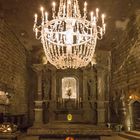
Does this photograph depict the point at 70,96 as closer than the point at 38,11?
No

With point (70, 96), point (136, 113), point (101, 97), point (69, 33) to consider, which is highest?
point (69, 33)

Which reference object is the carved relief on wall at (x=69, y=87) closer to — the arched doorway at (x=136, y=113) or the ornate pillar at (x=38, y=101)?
the ornate pillar at (x=38, y=101)

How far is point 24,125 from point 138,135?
22.5 ft

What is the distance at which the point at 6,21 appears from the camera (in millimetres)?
13438

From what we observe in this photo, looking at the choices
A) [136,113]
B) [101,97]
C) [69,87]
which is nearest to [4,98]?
[69,87]

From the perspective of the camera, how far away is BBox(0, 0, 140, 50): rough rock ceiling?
38.9 feet

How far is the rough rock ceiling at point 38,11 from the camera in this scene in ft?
38.9

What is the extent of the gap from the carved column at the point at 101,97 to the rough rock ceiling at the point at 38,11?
2767 mm

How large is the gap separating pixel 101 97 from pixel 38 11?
6.64 metres

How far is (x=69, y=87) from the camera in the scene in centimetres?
1769

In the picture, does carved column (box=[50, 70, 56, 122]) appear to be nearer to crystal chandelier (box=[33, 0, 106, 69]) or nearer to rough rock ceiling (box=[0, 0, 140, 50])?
rough rock ceiling (box=[0, 0, 140, 50])

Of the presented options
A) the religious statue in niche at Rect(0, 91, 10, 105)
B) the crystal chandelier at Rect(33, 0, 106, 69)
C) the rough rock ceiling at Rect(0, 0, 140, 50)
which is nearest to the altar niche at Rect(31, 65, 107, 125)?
the rough rock ceiling at Rect(0, 0, 140, 50)

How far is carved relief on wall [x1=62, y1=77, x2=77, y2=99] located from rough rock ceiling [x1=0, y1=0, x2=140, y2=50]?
12.1 ft

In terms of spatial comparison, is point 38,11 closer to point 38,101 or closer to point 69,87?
point 38,101
